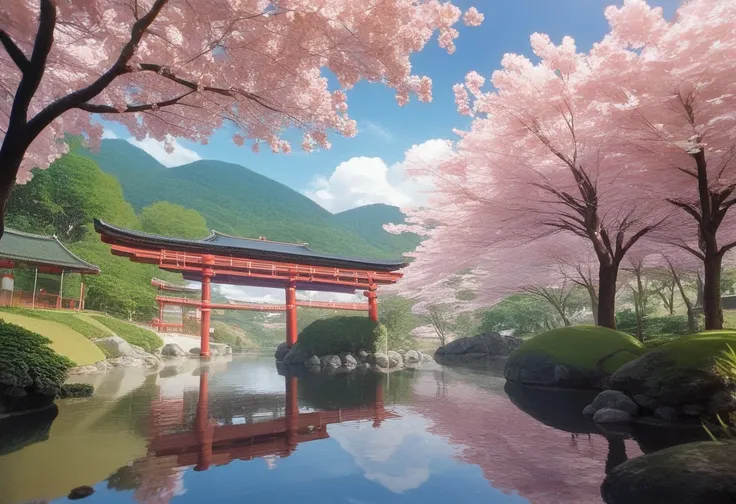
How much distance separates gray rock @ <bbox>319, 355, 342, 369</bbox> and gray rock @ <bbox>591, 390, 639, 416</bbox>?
498 inches

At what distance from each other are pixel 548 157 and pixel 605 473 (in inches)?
321

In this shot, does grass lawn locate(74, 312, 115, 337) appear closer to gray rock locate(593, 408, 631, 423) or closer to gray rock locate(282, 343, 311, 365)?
gray rock locate(282, 343, 311, 365)

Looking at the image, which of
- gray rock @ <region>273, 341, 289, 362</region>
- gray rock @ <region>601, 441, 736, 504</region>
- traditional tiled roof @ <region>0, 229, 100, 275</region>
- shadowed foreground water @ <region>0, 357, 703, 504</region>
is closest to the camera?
gray rock @ <region>601, 441, 736, 504</region>

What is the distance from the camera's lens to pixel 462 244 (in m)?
13.8

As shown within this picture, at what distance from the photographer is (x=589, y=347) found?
970cm

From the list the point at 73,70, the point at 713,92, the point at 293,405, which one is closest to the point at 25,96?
the point at 73,70

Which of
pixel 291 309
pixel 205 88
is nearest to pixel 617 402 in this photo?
pixel 205 88

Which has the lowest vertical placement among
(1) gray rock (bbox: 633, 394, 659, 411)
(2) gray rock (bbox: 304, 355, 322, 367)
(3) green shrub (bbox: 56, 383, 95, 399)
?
(2) gray rock (bbox: 304, 355, 322, 367)

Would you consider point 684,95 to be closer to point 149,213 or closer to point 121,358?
point 121,358


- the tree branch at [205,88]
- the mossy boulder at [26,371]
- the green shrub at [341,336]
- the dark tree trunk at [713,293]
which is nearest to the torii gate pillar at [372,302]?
the green shrub at [341,336]

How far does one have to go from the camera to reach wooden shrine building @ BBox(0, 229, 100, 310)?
19.9 meters

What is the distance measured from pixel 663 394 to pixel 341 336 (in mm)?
14670

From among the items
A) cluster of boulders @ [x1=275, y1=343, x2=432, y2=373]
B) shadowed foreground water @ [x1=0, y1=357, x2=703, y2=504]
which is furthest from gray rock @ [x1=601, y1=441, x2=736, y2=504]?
cluster of boulders @ [x1=275, y1=343, x2=432, y2=373]

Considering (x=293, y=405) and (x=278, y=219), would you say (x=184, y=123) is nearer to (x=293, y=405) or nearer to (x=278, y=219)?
(x=293, y=405)
